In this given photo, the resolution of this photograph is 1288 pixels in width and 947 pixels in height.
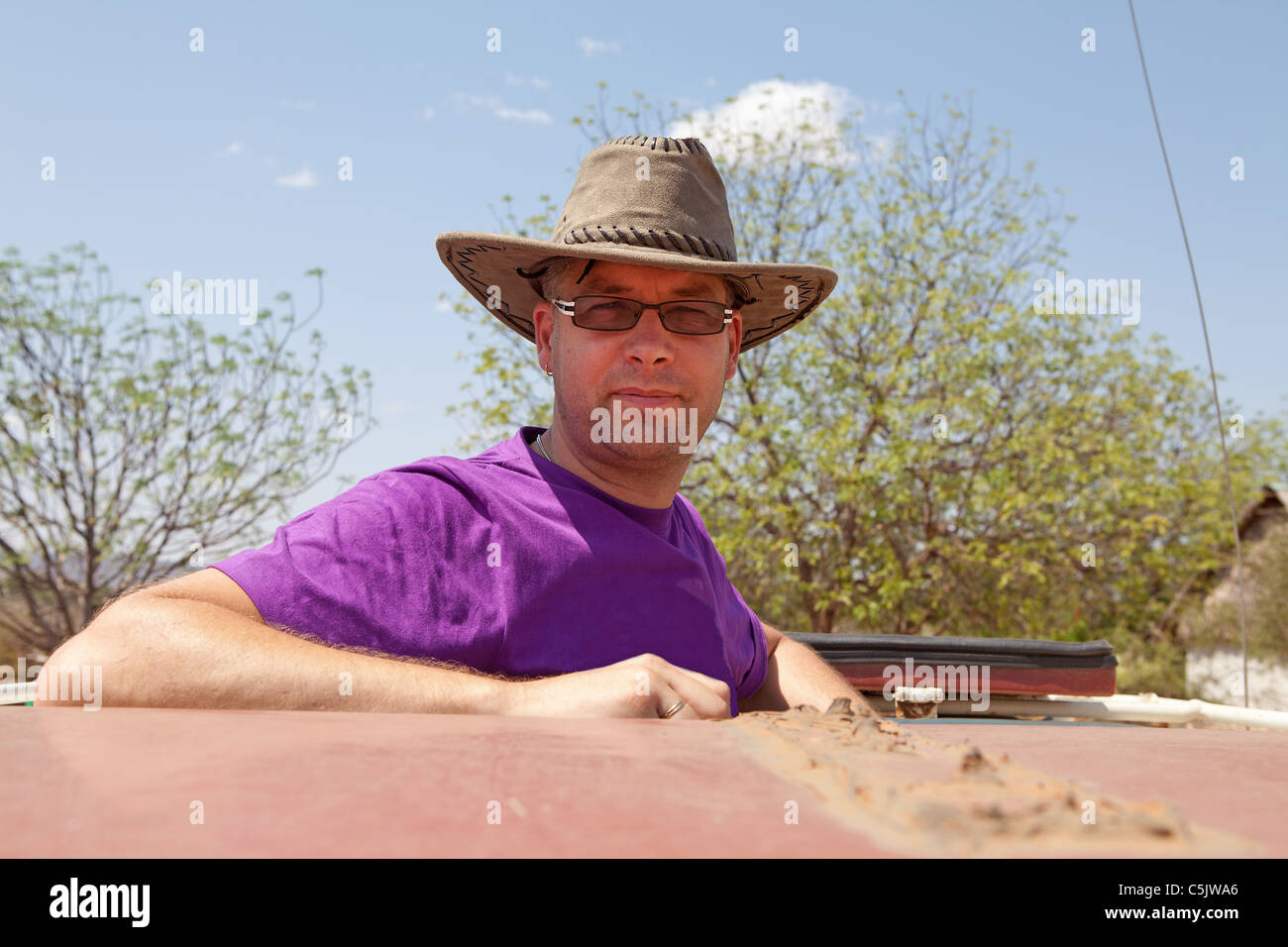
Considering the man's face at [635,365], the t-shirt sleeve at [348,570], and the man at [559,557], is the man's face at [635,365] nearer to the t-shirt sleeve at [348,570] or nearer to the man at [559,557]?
the man at [559,557]

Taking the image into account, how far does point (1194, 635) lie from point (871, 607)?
9.83 m

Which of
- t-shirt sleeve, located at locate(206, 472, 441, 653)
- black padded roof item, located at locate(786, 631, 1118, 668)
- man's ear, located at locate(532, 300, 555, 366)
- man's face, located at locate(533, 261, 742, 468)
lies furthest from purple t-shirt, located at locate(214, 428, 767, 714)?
black padded roof item, located at locate(786, 631, 1118, 668)

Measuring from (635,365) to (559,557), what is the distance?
0.42m

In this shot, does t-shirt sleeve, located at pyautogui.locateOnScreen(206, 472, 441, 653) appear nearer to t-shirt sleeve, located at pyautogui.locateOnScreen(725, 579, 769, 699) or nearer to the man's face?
the man's face

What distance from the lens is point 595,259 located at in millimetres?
2102

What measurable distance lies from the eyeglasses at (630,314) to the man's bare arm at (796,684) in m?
0.85

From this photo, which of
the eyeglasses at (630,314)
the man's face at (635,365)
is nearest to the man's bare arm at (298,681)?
the man's face at (635,365)

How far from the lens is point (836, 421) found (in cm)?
1031

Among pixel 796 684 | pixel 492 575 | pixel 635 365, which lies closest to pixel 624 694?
pixel 492 575

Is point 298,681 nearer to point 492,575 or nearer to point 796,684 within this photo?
point 492,575

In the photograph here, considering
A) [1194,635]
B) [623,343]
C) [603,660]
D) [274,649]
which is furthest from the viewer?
→ [1194,635]

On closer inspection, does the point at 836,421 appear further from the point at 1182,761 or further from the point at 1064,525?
the point at 1182,761
